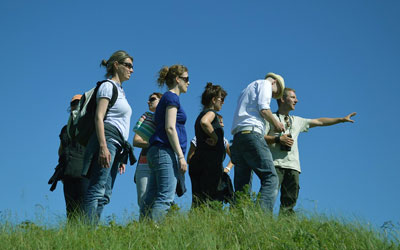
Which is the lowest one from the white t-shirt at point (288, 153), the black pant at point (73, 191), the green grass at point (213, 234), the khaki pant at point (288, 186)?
the green grass at point (213, 234)

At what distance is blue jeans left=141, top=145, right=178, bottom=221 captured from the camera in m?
5.11

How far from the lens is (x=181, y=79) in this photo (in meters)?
5.73

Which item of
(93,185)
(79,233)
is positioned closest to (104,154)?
(93,185)

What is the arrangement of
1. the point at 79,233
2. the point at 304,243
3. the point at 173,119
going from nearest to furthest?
the point at 304,243
the point at 79,233
the point at 173,119

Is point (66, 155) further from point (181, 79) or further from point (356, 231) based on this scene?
point (356, 231)

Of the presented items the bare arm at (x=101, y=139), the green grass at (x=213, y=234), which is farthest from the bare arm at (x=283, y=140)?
the bare arm at (x=101, y=139)

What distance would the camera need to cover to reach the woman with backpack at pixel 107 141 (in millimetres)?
5039

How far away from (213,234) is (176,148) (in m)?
1.01

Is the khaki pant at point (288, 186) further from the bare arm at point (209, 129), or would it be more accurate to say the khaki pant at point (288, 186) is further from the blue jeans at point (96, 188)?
the blue jeans at point (96, 188)

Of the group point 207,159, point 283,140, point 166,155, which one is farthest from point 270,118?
point 166,155

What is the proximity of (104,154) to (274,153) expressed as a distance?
2.56 m

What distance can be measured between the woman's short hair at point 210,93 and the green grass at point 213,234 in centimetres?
185

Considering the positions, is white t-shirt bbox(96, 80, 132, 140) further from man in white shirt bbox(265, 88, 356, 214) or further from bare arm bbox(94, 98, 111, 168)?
man in white shirt bbox(265, 88, 356, 214)

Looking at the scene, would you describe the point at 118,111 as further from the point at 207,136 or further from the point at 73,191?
the point at 207,136
